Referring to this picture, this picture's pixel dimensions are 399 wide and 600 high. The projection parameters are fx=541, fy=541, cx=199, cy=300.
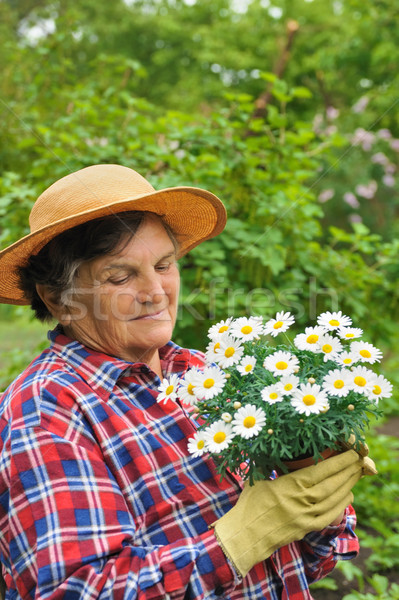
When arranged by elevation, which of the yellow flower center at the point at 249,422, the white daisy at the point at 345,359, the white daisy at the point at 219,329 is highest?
the white daisy at the point at 219,329

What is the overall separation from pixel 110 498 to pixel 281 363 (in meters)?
0.46

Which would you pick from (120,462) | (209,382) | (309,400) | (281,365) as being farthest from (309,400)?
(120,462)

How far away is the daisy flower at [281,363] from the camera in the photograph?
44.8 inches

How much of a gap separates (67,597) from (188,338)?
5.82 feet

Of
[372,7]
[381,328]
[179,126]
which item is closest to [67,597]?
[179,126]

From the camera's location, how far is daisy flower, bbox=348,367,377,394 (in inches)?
43.3

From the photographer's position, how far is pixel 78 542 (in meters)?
1.07

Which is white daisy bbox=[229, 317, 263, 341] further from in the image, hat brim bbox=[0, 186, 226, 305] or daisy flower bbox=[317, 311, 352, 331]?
hat brim bbox=[0, 186, 226, 305]

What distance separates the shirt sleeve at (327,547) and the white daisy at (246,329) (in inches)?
21.7

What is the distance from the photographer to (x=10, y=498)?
1.10 m

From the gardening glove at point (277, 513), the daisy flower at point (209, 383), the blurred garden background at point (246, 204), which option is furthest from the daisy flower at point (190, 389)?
the blurred garden background at point (246, 204)

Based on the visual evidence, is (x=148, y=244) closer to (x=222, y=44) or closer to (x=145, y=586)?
(x=145, y=586)

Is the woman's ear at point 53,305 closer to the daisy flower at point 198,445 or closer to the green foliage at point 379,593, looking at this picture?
the daisy flower at point 198,445

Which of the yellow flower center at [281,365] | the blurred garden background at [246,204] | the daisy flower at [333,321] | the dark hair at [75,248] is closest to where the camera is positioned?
the yellow flower center at [281,365]
